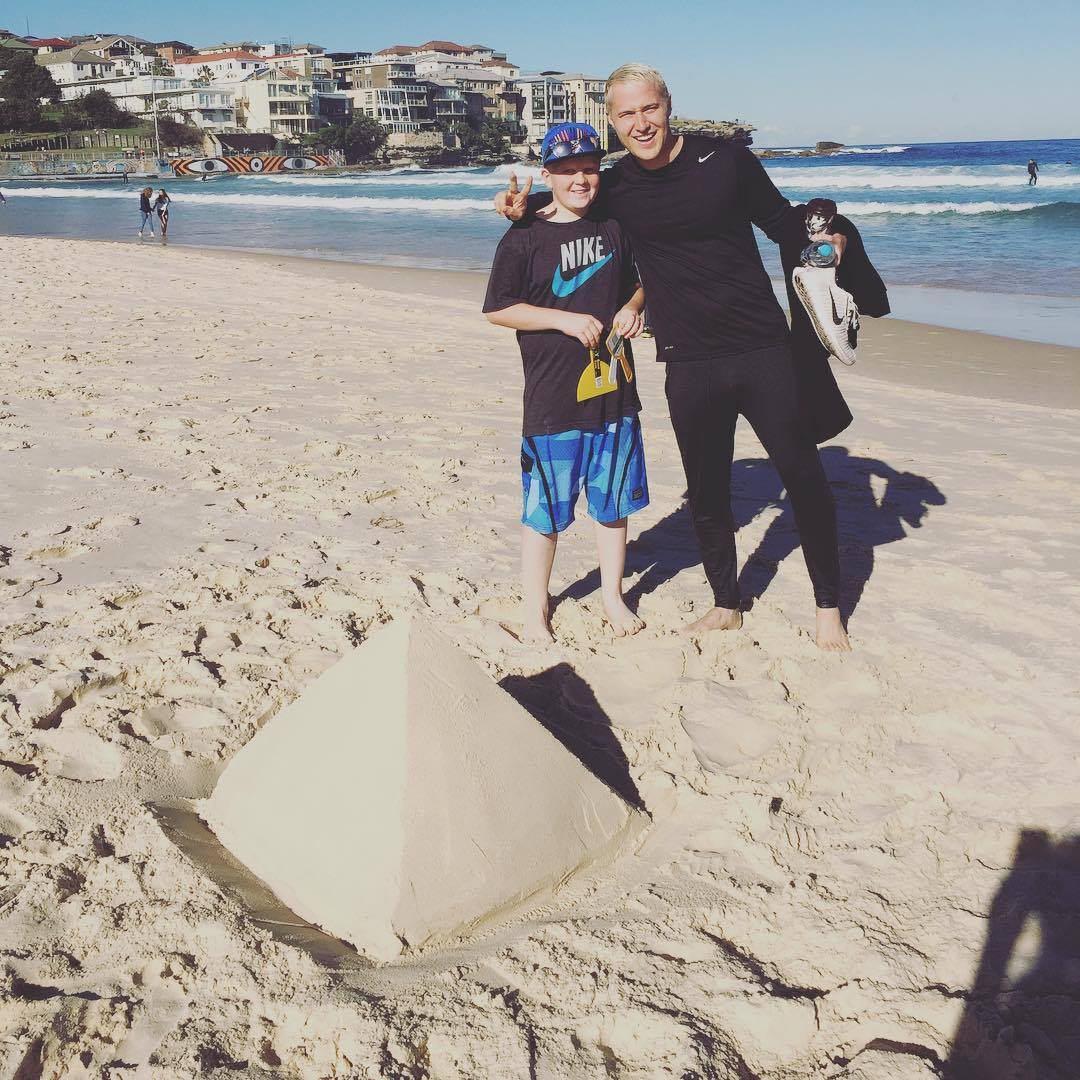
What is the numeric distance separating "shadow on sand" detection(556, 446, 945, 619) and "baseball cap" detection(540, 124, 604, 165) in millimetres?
1654

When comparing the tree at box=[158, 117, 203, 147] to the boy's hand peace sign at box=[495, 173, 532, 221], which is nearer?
the boy's hand peace sign at box=[495, 173, 532, 221]

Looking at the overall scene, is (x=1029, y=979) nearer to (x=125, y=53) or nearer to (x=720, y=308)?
(x=720, y=308)

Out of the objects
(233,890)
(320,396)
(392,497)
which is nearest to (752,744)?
(233,890)

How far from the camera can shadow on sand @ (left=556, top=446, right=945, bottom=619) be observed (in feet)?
12.9

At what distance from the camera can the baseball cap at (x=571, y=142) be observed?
2803mm

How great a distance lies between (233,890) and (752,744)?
57.7 inches

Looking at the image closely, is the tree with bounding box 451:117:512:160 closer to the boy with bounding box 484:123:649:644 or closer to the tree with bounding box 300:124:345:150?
the tree with bounding box 300:124:345:150

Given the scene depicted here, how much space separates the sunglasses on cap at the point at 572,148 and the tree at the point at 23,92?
97.5 meters

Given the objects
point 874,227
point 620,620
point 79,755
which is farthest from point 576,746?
point 874,227

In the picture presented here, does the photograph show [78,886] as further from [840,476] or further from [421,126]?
[421,126]

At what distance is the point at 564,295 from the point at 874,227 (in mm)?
21660

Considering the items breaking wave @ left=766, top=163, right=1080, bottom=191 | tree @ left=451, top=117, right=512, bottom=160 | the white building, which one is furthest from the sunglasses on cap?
tree @ left=451, top=117, right=512, bottom=160

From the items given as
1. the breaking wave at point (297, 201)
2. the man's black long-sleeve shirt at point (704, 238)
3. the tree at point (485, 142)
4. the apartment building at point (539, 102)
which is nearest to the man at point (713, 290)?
the man's black long-sleeve shirt at point (704, 238)

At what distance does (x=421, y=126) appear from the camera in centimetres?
9288
